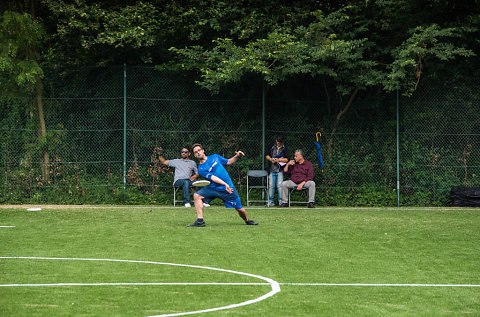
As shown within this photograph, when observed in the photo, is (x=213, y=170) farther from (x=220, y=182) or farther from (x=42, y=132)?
(x=42, y=132)

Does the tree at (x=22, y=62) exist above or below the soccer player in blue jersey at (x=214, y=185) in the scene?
above

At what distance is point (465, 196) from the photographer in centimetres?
1877

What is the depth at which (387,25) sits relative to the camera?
20062 millimetres

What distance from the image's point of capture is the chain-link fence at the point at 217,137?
757 inches

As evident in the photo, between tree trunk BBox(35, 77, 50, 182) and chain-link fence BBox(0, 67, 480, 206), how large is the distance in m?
0.07

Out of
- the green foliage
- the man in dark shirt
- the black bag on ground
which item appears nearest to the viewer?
the man in dark shirt

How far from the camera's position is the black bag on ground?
61.3 feet

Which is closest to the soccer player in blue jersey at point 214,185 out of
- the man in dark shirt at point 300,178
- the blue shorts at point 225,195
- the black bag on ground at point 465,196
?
the blue shorts at point 225,195

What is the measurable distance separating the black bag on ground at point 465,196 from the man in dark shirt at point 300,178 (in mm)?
3729

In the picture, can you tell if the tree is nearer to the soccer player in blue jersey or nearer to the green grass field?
the green grass field

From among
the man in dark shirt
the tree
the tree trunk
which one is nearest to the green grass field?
the man in dark shirt

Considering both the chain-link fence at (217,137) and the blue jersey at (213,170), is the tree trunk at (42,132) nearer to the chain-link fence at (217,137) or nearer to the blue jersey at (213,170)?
the chain-link fence at (217,137)

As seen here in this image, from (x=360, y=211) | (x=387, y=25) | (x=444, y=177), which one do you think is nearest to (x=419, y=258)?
(x=360, y=211)

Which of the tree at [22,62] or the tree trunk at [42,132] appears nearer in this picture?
the tree at [22,62]
